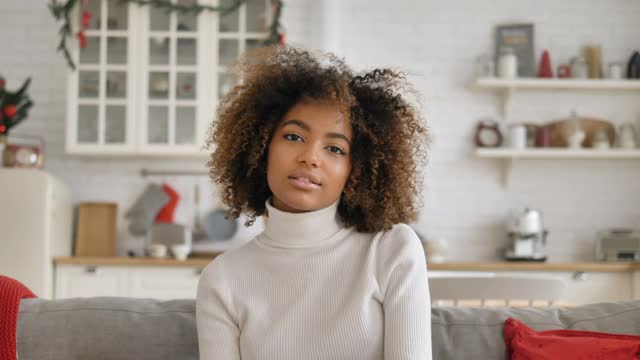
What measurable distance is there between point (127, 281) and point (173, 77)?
1.19 metres

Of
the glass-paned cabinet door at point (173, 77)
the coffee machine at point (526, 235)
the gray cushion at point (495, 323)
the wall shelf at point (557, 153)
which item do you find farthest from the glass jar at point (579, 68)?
the gray cushion at point (495, 323)

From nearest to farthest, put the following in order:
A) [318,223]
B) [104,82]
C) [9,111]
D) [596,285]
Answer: [318,223] < [596,285] < [9,111] < [104,82]

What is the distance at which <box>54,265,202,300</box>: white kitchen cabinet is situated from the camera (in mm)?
4617

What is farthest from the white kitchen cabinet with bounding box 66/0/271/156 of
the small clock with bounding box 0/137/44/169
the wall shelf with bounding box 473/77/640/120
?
the wall shelf with bounding box 473/77/640/120

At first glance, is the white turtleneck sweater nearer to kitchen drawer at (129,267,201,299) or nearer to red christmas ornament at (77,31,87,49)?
kitchen drawer at (129,267,201,299)

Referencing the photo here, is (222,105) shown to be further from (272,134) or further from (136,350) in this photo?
(136,350)

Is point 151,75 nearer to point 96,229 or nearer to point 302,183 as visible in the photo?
point 96,229

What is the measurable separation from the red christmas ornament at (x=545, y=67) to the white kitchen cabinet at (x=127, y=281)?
7.39ft

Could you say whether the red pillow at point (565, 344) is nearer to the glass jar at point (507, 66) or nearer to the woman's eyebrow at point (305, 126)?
the woman's eyebrow at point (305, 126)

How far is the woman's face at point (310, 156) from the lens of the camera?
65.3 inches

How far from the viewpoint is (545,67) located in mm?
5055

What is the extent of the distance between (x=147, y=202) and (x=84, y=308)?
3401 mm

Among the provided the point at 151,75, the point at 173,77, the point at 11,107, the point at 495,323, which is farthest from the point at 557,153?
the point at 495,323

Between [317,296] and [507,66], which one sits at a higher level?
[507,66]
